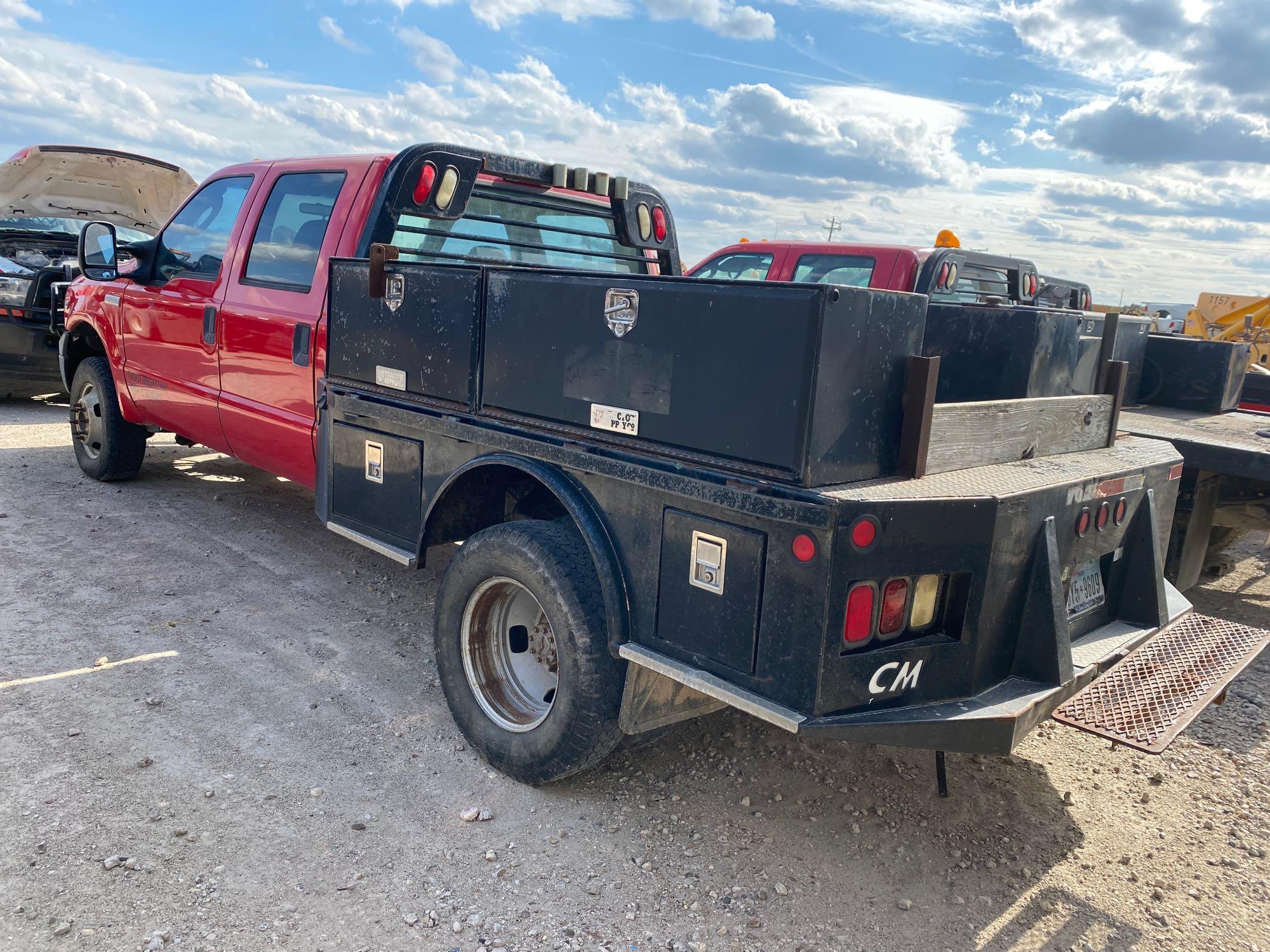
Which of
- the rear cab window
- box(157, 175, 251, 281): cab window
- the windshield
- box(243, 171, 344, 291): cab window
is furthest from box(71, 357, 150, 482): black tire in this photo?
the windshield

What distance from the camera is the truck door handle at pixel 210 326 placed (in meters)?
5.33

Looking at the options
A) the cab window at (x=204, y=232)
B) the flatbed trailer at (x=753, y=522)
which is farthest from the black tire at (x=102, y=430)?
the flatbed trailer at (x=753, y=522)

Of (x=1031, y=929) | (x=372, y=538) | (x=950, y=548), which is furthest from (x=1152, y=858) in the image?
(x=372, y=538)

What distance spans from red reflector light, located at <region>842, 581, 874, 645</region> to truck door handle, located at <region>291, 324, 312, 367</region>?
10.4 ft

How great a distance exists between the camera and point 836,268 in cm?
764

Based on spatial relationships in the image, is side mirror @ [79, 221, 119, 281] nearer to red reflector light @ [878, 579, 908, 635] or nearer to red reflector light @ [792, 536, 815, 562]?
red reflector light @ [792, 536, 815, 562]

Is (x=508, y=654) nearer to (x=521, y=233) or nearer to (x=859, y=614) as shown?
(x=859, y=614)

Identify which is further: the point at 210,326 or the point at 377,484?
the point at 210,326

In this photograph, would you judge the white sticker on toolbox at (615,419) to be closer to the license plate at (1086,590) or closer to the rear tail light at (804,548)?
the rear tail light at (804,548)

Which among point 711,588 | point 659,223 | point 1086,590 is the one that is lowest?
point 1086,590

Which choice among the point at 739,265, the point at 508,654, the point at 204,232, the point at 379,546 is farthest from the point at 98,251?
the point at 739,265

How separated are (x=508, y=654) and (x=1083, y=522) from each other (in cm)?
197

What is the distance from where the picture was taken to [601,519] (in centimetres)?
294

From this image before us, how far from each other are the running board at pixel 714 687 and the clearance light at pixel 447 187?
249 cm
